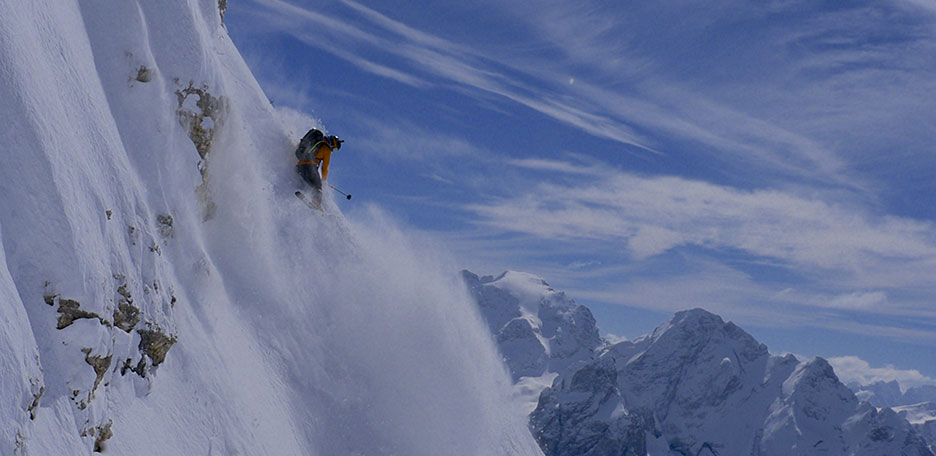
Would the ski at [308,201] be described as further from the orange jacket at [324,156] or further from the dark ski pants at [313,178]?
the orange jacket at [324,156]

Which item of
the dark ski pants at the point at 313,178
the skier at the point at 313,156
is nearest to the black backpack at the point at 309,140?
the skier at the point at 313,156

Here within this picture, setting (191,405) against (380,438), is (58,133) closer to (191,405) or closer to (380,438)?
(191,405)

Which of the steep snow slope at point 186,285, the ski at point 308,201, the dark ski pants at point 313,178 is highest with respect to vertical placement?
the dark ski pants at point 313,178

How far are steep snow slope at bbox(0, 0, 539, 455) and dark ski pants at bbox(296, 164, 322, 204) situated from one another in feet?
1.44

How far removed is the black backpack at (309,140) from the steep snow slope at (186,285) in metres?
0.57

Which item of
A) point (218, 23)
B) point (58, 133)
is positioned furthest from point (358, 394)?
point (218, 23)

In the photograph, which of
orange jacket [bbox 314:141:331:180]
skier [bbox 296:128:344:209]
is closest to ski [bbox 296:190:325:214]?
skier [bbox 296:128:344:209]

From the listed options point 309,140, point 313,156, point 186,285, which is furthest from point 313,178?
point 186,285

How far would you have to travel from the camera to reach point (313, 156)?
80.7ft

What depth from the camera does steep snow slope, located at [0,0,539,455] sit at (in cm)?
1066

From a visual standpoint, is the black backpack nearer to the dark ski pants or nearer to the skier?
the skier

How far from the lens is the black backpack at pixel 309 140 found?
80.3ft

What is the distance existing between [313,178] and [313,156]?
863mm

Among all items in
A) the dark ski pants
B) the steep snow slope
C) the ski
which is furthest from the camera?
the dark ski pants
